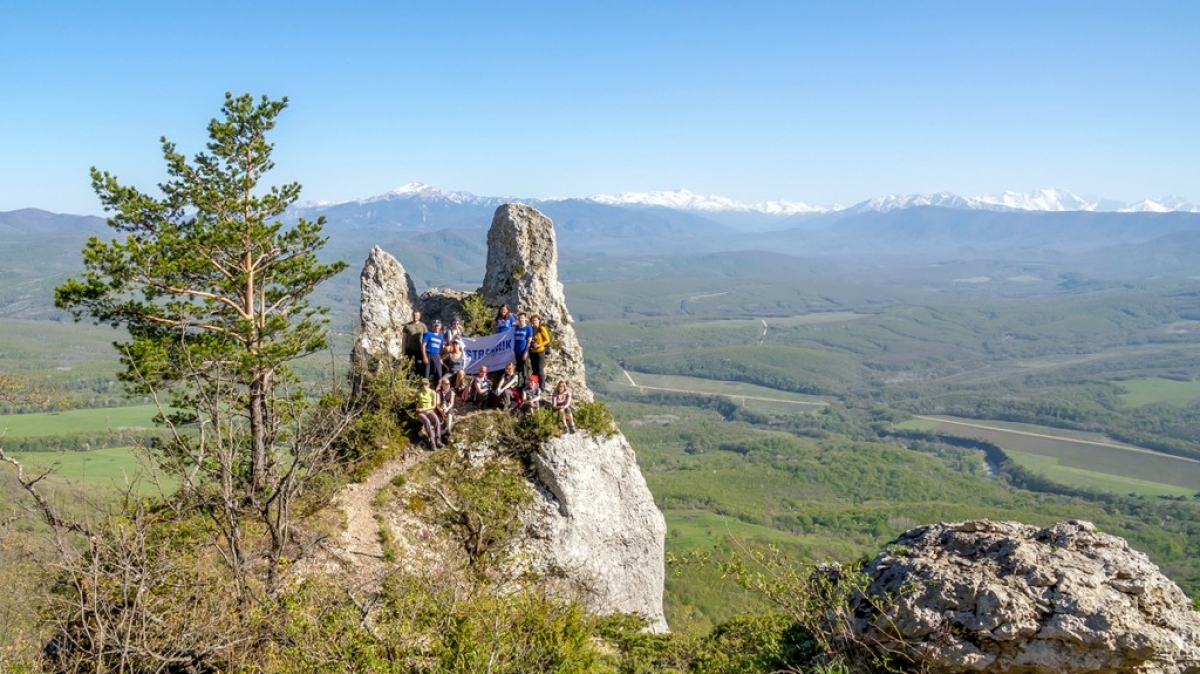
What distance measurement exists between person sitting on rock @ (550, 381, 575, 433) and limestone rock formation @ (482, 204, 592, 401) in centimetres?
199

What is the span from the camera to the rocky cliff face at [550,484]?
17953 mm

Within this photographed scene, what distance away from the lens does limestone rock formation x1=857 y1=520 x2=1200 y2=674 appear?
8.82 metres

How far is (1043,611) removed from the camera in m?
9.11

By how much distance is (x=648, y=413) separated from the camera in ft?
534

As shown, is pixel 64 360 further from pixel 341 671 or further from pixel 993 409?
pixel 993 409

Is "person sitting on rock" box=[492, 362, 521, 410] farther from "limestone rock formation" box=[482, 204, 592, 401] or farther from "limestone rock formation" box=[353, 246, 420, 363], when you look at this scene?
"limestone rock formation" box=[353, 246, 420, 363]

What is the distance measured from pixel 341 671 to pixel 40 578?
7718 millimetres

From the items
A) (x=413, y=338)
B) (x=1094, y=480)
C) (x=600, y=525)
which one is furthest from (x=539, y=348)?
(x=1094, y=480)

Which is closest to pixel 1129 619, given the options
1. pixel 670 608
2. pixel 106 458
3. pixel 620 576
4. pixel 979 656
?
pixel 979 656

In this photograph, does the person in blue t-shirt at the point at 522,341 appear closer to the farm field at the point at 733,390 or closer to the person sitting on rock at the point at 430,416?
the person sitting on rock at the point at 430,416

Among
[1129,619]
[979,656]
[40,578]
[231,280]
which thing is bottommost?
[40,578]

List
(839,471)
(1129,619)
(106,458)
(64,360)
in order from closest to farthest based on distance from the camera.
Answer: (1129,619) < (106,458) < (839,471) < (64,360)

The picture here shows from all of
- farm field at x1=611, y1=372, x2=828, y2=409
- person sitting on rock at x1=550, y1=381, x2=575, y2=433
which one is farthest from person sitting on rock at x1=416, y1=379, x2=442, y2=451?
farm field at x1=611, y1=372, x2=828, y2=409

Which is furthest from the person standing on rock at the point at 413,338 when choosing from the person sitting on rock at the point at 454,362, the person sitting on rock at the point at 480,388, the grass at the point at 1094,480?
the grass at the point at 1094,480
